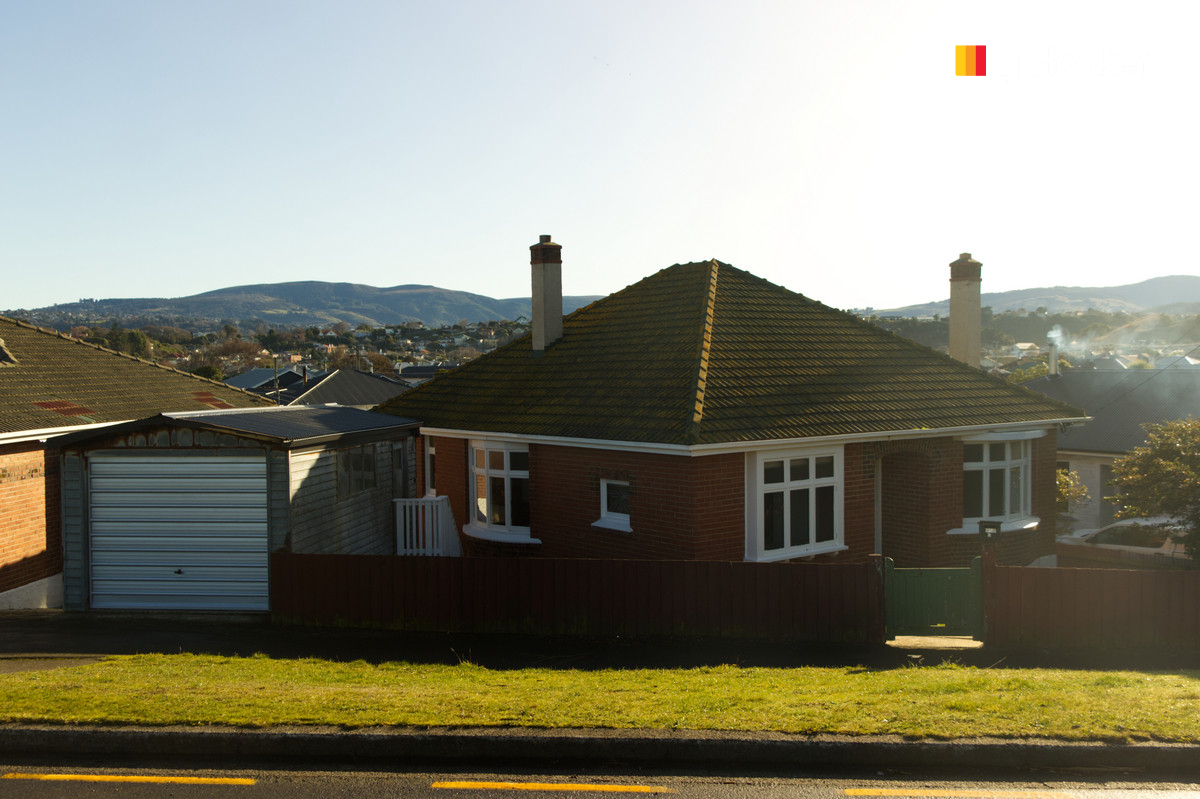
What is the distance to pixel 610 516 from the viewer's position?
607 inches

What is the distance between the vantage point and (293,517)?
13805 millimetres

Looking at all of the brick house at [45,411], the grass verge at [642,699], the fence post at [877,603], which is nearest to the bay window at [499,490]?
the grass verge at [642,699]

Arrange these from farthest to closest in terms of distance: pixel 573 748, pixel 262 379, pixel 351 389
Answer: pixel 262 379
pixel 351 389
pixel 573 748

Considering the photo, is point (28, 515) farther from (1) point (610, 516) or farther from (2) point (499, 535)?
(1) point (610, 516)

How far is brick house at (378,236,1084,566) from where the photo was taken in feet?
47.1

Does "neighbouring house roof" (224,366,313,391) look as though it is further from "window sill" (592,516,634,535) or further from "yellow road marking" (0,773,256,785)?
"yellow road marking" (0,773,256,785)

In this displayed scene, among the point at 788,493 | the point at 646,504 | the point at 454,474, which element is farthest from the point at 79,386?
the point at 788,493

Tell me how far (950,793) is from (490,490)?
1158cm

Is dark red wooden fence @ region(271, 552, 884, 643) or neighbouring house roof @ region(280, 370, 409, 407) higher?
neighbouring house roof @ region(280, 370, 409, 407)

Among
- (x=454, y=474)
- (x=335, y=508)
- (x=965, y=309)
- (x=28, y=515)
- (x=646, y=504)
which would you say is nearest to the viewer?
(x=646, y=504)

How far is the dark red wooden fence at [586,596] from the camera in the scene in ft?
40.7

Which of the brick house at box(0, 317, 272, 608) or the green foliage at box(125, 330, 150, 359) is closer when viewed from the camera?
the brick house at box(0, 317, 272, 608)

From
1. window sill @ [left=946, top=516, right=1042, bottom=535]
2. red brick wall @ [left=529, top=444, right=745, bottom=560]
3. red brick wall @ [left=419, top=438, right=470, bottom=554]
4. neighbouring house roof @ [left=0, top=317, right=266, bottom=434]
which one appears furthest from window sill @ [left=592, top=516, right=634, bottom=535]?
neighbouring house roof @ [left=0, top=317, right=266, bottom=434]

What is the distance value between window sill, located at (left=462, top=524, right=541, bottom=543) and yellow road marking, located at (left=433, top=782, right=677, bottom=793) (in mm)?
9001
